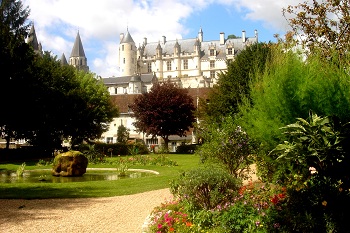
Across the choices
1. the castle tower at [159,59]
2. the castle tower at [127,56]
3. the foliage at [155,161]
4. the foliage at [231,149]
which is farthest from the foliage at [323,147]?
the castle tower at [127,56]

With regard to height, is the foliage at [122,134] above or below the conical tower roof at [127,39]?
below

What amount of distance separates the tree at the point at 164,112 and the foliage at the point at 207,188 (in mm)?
30512

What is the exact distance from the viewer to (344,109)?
8.32 metres

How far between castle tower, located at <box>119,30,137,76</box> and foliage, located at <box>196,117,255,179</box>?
103 meters

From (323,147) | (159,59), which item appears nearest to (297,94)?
(323,147)

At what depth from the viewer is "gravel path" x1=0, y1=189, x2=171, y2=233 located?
7906mm

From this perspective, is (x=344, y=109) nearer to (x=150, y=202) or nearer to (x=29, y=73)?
(x=150, y=202)

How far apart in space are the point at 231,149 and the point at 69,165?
30.2 ft

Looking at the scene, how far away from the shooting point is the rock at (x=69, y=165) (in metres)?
18.4

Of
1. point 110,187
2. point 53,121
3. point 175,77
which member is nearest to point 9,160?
point 53,121

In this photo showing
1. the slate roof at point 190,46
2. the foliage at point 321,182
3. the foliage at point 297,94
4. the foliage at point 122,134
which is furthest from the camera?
the slate roof at point 190,46

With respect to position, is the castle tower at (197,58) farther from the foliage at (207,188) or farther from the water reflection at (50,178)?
the foliage at (207,188)

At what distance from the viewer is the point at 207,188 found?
7.83 metres

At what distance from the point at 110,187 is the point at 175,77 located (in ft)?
Answer: 314
